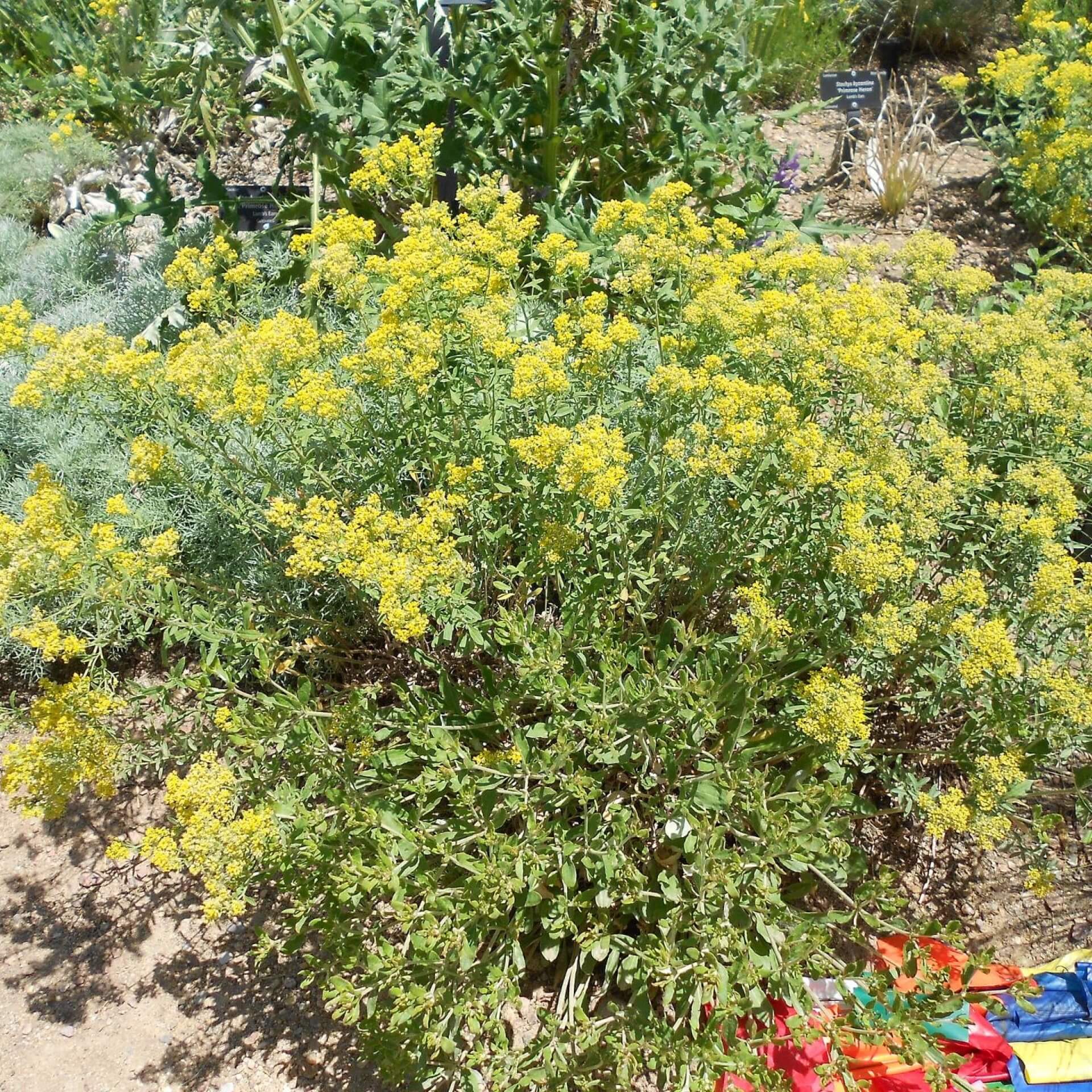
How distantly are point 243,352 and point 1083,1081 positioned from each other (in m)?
2.99

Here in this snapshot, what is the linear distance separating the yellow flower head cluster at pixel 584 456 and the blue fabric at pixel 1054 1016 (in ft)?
5.83

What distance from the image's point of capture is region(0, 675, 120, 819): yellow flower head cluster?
210 centimetres

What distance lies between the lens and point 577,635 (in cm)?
239

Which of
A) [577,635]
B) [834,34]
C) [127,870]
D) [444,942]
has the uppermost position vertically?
[834,34]

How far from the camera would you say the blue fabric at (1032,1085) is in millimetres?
2266

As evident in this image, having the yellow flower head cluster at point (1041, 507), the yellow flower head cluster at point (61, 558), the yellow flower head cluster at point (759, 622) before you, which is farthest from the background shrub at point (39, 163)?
the yellow flower head cluster at point (1041, 507)

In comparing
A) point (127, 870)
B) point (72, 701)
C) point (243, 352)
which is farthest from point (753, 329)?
point (127, 870)

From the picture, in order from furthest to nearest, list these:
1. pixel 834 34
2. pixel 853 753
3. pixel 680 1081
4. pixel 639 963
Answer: pixel 834 34
pixel 853 753
pixel 639 963
pixel 680 1081

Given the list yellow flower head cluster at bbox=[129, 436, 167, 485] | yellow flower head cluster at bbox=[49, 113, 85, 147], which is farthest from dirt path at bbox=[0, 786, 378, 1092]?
yellow flower head cluster at bbox=[49, 113, 85, 147]

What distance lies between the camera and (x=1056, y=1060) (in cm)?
233

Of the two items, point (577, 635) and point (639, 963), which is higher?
point (577, 635)

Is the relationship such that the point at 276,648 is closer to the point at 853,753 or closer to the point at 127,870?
the point at 127,870

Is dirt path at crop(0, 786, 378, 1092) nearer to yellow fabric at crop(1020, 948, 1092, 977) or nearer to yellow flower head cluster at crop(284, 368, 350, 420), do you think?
yellow flower head cluster at crop(284, 368, 350, 420)

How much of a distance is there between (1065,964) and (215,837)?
240 cm
